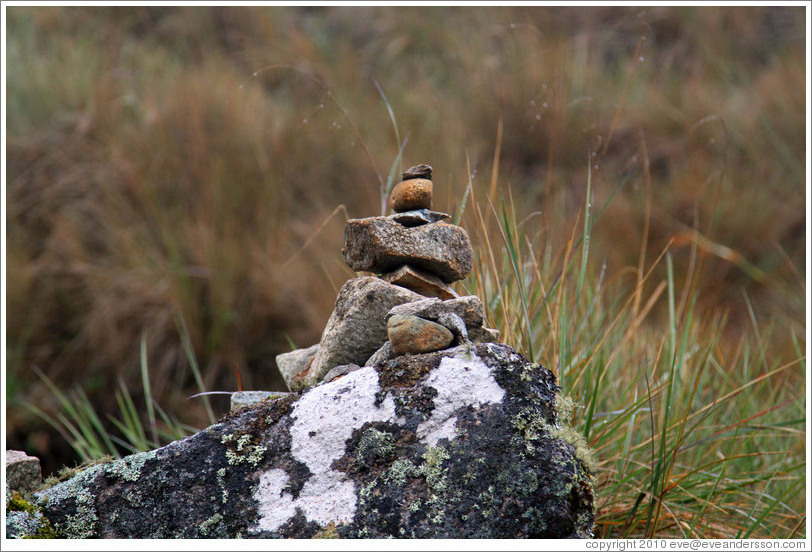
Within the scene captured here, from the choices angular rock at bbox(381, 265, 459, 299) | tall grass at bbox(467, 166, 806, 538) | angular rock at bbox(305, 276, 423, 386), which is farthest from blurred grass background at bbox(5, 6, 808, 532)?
A: angular rock at bbox(305, 276, 423, 386)

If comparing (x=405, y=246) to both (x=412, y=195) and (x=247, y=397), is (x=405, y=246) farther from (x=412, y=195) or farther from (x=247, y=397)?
(x=247, y=397)

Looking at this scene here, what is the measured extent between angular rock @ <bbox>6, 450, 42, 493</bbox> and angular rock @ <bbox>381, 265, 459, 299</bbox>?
894mm

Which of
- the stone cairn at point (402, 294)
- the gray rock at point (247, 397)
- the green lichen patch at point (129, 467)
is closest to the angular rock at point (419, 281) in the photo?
Result: the stone cairn at point (402, 294)

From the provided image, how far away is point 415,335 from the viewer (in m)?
1.47

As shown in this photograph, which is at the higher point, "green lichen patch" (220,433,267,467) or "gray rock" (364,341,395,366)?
"gray rock" (364,341,395,366)

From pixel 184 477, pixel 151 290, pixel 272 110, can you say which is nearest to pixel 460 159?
pixel 272 110

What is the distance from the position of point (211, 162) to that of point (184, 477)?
4085mm

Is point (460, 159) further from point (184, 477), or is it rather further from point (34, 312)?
point (184, 477)

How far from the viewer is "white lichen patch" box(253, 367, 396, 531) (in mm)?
1329

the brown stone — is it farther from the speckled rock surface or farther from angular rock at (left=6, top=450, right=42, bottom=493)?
angular rock at (left=6, top=450, right=42, bottom=493)

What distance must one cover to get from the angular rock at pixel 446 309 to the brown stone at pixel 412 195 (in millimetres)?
316

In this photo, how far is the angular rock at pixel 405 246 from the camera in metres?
1.62

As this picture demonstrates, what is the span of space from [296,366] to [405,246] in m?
0.47

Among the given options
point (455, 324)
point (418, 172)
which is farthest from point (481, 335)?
point (418, 172)
